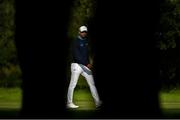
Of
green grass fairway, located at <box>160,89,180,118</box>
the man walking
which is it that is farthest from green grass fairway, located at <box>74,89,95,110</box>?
green grass fairway, located at <box>160,89,180,118</box>

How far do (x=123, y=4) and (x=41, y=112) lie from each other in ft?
5.36

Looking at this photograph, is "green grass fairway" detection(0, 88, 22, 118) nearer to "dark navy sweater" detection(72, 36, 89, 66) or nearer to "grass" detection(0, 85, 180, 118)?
"grass" detection(0, 85, 180, 118)

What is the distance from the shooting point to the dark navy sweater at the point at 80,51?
47.2 ft

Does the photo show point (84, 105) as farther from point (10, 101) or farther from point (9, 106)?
point (10, 101)

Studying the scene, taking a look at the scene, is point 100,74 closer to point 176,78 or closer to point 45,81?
point 45,81

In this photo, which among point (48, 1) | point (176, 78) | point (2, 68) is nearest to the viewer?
point (48, 1)

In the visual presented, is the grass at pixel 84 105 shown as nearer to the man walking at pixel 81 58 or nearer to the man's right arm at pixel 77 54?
the man walking at pixel 81 58

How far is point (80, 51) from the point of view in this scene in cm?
1448

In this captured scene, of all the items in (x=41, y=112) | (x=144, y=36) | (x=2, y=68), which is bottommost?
(x=41, y=112)

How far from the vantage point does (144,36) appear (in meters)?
8.66

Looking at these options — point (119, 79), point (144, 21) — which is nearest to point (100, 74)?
point (119, 79)

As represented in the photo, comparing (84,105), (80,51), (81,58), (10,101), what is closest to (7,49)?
(10,101)

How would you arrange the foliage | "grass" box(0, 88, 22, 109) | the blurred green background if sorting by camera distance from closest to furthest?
"grass" box(0, 88, 22, 109) → the blurred green background → the foliage

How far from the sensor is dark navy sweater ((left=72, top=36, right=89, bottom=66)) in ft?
47.2
